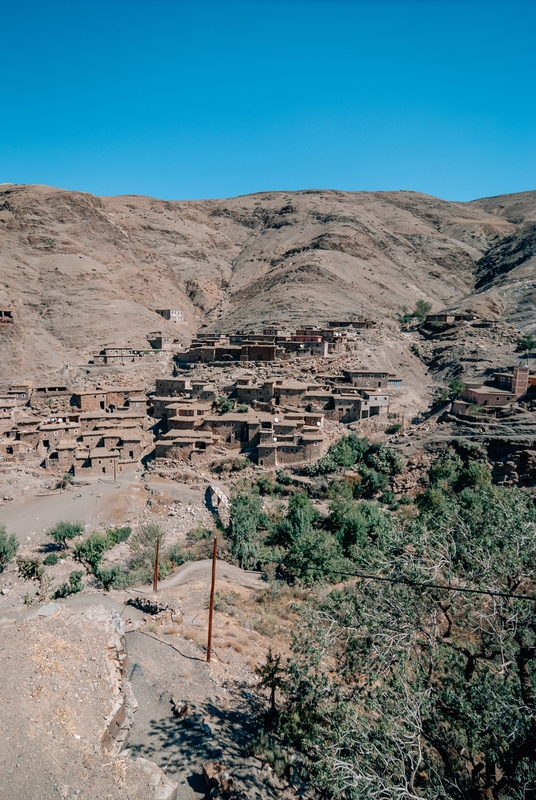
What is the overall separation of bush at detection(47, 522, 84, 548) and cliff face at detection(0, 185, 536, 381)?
78.1 feet

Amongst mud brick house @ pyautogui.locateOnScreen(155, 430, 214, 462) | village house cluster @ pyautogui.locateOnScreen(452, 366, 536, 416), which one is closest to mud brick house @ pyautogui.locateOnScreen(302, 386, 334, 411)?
mud brick house @ pyautogui.locateOnScreen(155, 430, 214, 462)

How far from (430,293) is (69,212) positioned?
5608cm

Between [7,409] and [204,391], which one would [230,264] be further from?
[7,409]

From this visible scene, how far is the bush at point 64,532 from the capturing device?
71.8 ft

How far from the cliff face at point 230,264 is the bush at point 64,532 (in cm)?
2381

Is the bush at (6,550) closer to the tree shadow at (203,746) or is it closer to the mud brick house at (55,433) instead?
the mud brick house at (55,433)

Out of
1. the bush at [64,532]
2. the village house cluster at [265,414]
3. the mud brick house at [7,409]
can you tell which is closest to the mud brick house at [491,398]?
the village house cluster at [265,414]

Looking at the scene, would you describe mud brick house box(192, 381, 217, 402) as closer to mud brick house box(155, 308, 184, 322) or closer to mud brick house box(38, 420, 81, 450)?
mud brick house box(38, 420, 81, 450)

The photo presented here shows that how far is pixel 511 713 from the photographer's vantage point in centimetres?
647

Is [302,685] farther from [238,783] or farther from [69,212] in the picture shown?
[69,212]

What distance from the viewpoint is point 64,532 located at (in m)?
22.0

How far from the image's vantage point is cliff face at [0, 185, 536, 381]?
174 ft

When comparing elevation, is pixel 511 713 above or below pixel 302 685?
above

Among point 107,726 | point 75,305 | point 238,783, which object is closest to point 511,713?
point 238,783
